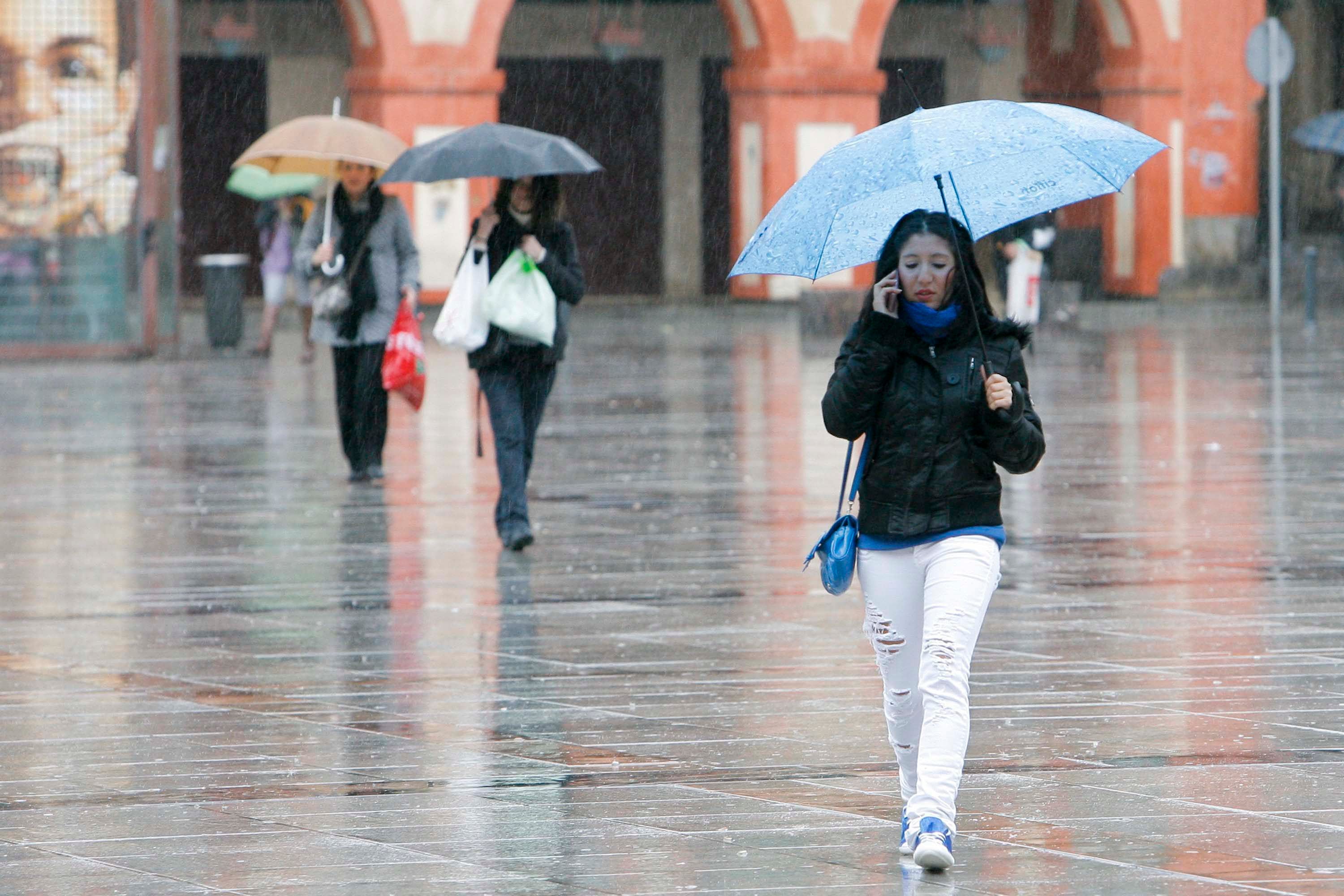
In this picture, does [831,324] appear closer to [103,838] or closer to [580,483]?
[580,483]

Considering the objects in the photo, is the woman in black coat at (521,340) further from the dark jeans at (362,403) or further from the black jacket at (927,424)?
the black jacket at (927,424)

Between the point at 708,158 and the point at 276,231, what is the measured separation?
1087 cm

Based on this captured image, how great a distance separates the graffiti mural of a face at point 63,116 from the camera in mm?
22047

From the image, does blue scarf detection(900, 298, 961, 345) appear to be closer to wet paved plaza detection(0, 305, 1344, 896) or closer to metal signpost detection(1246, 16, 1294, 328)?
wet paved plaza detection(0, 305, 1344, 896)

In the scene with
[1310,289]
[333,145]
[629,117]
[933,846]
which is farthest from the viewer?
[629,117]

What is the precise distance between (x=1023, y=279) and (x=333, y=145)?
11720 mm

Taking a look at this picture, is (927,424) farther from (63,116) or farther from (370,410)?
(63,116)

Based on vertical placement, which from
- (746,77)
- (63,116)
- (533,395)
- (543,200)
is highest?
(746,77)

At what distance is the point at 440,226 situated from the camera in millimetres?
29125

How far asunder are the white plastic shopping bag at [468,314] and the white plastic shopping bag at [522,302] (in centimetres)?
4

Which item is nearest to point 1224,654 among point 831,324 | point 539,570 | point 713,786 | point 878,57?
point 713,786

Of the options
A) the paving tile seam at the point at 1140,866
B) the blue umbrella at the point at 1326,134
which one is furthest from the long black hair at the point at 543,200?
the blue umbrella at the point at 1326,134

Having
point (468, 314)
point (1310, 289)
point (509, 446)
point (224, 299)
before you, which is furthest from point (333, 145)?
point (1310, 289)

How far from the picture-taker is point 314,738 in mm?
6457
